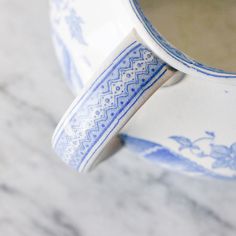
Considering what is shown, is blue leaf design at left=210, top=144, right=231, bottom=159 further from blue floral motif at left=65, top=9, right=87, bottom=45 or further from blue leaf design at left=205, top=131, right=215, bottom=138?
blue floral motif at left=65, top=9, right=87, bottom=45

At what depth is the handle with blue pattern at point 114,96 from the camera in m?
0.47

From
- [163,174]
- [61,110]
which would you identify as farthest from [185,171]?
[61,110]

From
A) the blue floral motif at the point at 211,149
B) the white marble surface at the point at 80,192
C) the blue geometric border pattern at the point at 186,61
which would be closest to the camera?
the blue geometric border pattern at the point at 186,61

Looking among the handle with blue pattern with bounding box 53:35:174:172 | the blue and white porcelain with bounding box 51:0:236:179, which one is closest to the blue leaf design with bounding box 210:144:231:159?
the blue and white porcelain with bounding box 51:0:236:179

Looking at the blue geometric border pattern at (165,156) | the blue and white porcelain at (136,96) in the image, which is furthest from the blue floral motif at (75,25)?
the blue geometric border pattern at (165,156)

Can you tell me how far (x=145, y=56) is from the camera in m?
0.47

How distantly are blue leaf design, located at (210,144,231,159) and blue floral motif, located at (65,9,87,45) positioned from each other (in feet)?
0.49

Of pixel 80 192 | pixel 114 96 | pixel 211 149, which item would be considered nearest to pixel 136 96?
pixel 114 96

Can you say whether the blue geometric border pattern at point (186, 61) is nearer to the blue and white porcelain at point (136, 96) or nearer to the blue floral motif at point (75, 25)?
the blue and white porcelain at point (136, 96)

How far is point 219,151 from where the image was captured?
0.57m

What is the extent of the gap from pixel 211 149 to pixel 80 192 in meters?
0.20

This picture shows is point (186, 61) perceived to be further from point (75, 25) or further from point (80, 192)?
point (80, 192)

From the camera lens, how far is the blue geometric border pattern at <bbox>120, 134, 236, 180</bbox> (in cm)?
60

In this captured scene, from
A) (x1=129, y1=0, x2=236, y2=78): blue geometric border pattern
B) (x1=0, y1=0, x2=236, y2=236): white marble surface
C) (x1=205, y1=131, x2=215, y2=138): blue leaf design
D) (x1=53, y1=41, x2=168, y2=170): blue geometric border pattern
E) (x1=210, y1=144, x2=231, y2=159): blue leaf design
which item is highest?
(x1=129, y1=0, x2=236, y2=78): blue geometric border pattern
